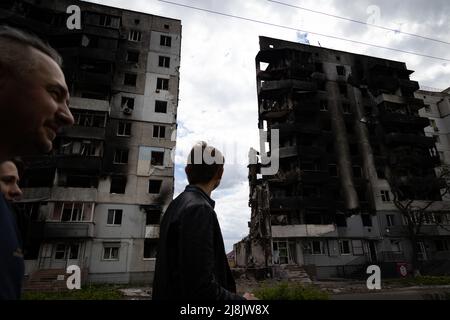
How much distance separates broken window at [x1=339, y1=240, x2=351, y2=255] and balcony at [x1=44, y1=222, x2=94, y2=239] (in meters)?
26.9

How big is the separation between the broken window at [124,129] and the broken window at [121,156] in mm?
1998

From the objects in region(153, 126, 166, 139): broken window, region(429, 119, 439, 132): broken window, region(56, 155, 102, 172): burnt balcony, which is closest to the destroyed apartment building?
region(429, 119, 439, 132): broken window

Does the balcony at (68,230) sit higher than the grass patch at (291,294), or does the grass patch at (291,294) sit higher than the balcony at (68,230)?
the balcony at (68,230)

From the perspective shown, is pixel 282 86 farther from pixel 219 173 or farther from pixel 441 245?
pixel 219 173

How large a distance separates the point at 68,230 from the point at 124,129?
12126 mm

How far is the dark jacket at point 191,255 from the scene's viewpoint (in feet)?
5.79

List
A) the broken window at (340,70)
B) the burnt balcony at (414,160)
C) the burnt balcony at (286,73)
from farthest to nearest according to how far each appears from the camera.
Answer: the broken window at (340,70)
the burnt balcony at (286,73)
the burnt balcony at (414,160)

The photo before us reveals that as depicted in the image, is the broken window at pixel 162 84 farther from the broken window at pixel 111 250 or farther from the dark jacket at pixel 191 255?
the dark jacket at pixel 191 255

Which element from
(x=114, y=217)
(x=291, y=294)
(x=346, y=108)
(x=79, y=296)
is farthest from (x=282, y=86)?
(x=291, y=294)

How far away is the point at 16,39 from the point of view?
1.17 metres

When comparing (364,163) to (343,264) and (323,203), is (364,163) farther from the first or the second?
(343,264)

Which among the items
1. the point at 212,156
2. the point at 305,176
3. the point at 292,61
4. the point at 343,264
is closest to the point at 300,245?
the point at 343,264

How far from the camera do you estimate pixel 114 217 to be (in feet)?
91.0

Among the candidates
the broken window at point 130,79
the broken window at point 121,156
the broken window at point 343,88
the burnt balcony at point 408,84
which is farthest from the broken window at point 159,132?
the burnt balcony at point 408,84
